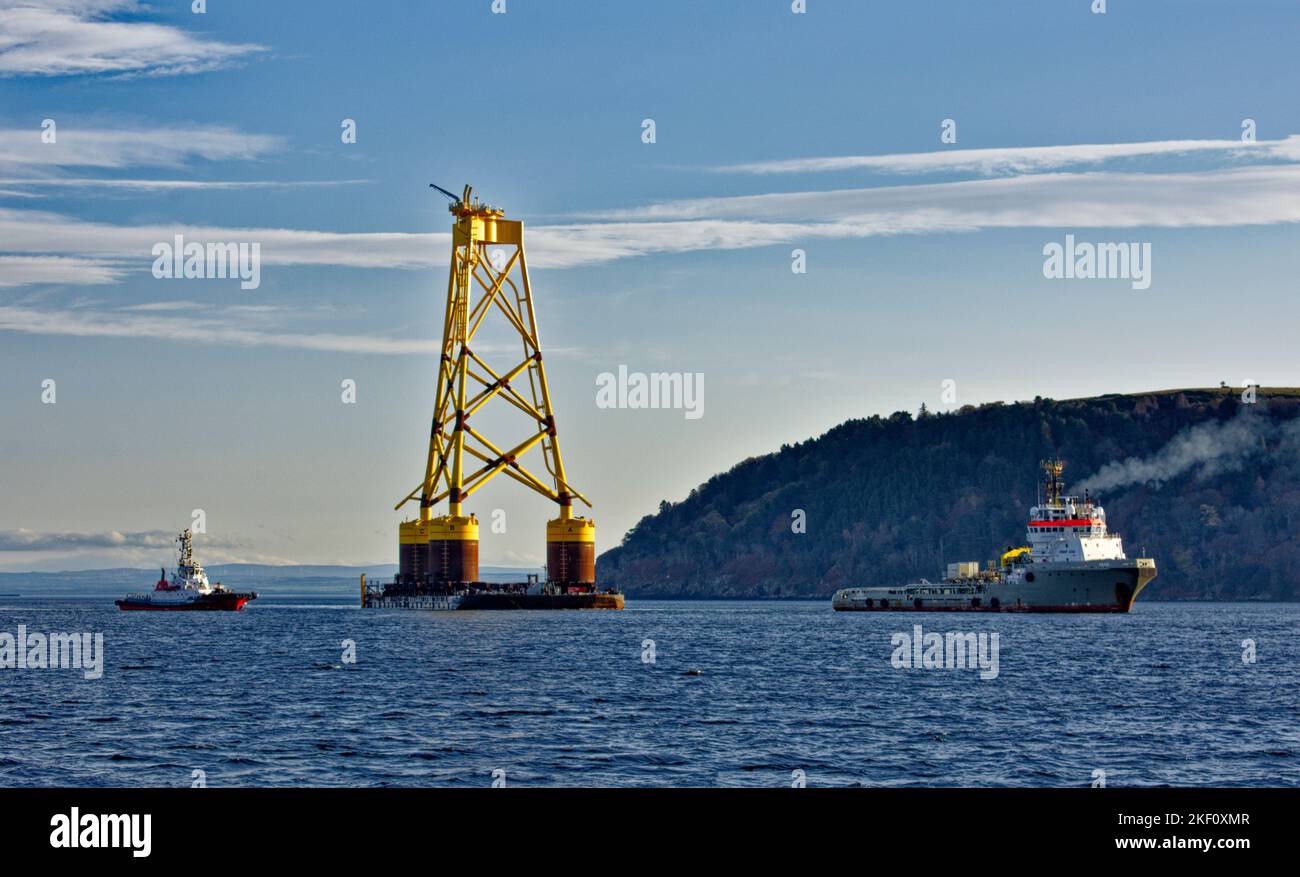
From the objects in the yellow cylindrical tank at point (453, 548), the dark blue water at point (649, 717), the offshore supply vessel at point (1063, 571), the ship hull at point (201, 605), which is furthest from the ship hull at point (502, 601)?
the dark blue water at point (649, 717)

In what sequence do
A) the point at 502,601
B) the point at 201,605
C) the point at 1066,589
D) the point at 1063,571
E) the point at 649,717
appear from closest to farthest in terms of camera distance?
1. the point at 649,717
2. the point at 1063,571
3. the point at 1066,589
4. the point at 502,601
5. the point at 201,605

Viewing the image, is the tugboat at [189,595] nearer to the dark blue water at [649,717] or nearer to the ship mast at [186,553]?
the ship mast at [186,553]

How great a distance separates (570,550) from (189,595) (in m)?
41.3

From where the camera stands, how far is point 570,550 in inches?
6594

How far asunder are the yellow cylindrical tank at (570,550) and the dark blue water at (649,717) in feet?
242

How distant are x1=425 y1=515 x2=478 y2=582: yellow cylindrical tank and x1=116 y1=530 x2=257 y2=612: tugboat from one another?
76.0 ft

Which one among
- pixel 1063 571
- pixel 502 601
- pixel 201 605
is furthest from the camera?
pixel 201 605

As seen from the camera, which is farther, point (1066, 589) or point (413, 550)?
point (413, 550)

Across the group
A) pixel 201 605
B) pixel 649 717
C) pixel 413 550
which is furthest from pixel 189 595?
pixel 649 717

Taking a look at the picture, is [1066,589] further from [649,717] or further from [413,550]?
[649,717]

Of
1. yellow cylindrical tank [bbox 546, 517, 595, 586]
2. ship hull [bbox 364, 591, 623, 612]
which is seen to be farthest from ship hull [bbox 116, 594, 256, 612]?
yellow cylindrical tank [bbox 546, 517, 595, 586]

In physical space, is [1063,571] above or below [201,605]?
above

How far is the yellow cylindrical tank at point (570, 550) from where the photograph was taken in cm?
16688

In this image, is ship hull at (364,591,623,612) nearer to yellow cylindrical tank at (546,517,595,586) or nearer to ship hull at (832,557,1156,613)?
yellow cylindrical tank at (546,517,595,586)
